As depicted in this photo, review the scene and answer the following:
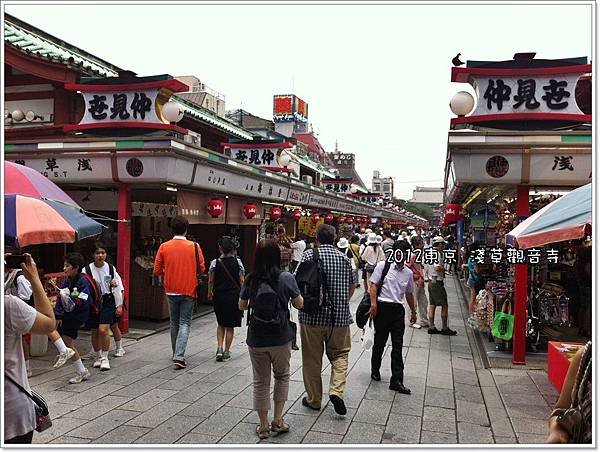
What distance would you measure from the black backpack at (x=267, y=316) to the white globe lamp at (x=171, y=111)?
5.63 meters

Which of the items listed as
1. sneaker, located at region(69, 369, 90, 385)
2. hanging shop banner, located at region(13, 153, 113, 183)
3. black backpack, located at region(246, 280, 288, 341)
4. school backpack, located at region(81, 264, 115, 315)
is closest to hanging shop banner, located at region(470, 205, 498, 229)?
hanging shop banner, located at region(13, 153, 113, 183)

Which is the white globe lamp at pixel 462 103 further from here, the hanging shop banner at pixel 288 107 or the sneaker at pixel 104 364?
the hanging shop banner at pixel 288 107

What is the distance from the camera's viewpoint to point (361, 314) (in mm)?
7020

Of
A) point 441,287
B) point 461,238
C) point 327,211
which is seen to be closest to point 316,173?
point 327,211

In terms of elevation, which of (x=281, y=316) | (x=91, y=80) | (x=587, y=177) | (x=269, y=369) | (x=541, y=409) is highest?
(x=91, y=80)

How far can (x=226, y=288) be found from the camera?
8.12 metres

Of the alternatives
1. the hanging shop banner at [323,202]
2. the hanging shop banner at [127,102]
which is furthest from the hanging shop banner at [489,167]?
the hanging shop banner at [323,202]

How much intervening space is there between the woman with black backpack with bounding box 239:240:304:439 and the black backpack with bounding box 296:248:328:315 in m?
0.49

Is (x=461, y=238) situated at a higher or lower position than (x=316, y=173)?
lower

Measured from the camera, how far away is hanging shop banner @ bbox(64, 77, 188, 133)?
31.4 ft

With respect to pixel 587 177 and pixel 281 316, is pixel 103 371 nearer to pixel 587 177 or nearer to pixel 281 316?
pixel 281 316

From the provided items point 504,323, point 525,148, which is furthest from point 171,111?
point 504,323

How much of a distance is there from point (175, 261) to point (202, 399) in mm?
2497

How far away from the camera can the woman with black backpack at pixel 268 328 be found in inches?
202
